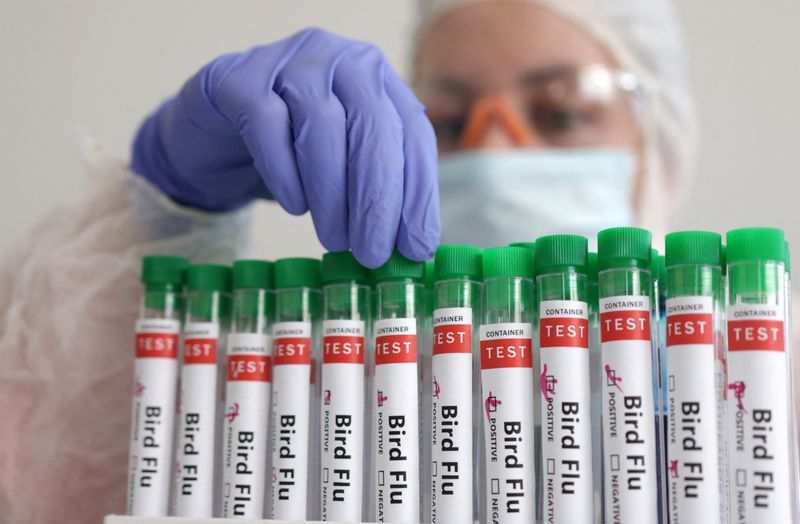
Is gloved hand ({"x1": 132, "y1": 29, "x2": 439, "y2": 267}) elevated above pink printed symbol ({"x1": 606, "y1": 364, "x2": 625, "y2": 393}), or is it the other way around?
gloved hand ({"x1": 132, "y1": 29, "x2": 439, "y2": 267})

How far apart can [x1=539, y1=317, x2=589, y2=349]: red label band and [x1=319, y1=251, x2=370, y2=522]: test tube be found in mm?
185

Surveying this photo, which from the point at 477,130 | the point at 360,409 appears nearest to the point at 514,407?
the point at 360,409

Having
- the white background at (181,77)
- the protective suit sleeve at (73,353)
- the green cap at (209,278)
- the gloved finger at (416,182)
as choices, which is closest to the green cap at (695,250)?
the gloved finger at (416,182)

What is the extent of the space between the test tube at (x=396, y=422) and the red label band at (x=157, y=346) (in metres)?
0.24

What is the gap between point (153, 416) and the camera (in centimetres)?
88

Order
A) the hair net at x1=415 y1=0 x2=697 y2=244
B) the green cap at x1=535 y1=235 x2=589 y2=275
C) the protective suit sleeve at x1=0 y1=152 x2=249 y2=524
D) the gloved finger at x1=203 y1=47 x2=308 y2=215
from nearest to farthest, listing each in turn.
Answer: the green cap at x1=535 y1=235 x2=589 y2=275 < the gloved finger at x1=203 y1=47 x2=308 y2=215 < the protective suit sleeve at x1=0 y1=152 x2=249 y2=524 < the hair net at x1=415 y1=0 x2=697 y2=244

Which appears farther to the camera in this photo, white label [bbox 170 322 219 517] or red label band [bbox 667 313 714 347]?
white label [bbox 170 322 219 517]

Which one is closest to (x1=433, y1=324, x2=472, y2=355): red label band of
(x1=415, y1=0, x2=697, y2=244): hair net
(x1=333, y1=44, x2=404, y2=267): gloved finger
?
(x1=333, y1=44, x2=404, y2=267): gloved finger

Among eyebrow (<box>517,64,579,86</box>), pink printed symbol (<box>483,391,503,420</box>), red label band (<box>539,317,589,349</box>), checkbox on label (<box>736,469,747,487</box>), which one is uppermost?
eyebrow (<box>517,64,579,86</box>)

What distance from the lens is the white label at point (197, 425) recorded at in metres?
0.86

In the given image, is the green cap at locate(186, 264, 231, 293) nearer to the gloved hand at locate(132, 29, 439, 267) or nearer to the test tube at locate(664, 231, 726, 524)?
the gloved hand at locate(132, 29, 439, 267)

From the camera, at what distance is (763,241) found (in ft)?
2.41

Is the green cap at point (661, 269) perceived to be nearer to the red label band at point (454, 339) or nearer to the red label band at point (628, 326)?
the red label band at point (628, 326)

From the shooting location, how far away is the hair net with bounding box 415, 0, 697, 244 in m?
1.59
